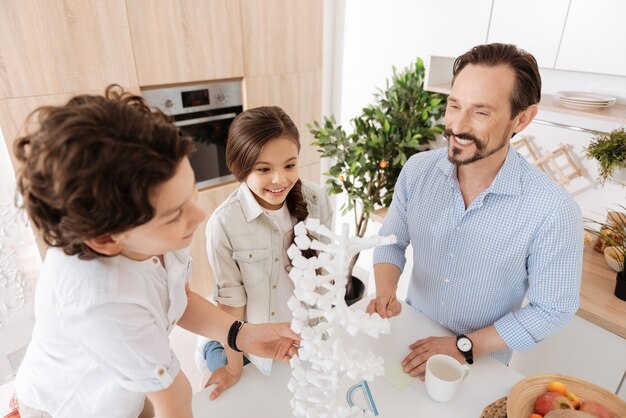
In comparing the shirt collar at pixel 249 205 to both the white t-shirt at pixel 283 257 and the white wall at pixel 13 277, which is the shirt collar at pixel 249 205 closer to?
the white t-shirt at pixel 283 257

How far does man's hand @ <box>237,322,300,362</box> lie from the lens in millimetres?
1016

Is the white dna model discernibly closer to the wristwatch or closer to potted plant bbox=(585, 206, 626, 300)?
the wristwatch

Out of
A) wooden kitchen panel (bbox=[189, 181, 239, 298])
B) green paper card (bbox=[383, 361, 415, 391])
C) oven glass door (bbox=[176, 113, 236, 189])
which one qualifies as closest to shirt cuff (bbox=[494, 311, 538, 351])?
green paper card (bbox=[383, 361, 415, 391])

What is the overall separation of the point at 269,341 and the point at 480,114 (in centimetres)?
89

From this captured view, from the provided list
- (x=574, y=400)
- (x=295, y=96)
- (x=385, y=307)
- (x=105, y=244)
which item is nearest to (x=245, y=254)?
(x=385, y=307)

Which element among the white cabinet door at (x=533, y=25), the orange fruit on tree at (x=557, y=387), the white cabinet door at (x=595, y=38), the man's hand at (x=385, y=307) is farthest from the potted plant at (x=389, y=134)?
the orange fruit on tree at (x=557, y=387)

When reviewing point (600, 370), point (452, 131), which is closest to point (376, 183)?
point (452, 131)

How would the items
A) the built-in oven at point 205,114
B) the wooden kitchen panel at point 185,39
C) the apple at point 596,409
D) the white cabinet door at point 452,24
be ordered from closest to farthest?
the apple at point 596,409 → the white cabinet door at point 452,24 → the wooden kitchen panel at point 185,39 → the built-in oven at point 205,114

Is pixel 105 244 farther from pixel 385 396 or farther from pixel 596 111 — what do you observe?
pixel 596 111

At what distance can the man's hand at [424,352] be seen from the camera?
1.12 metres

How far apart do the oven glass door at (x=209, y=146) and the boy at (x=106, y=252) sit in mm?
1711

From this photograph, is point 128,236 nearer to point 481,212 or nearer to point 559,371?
point 481,212

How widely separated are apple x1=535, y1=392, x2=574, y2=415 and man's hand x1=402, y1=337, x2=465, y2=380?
0.24 metres

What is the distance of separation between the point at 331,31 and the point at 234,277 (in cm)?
222
